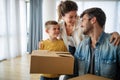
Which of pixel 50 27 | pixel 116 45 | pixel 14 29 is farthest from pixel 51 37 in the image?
pixel 14 29

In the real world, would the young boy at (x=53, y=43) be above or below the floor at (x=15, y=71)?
above

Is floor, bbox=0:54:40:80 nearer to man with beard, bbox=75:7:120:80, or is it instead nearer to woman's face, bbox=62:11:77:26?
woman's face, bbox=62:11:77:26

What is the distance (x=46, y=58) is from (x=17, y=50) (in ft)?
16.3

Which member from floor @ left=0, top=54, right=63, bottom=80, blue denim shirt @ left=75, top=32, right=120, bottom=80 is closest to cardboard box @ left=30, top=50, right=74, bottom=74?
blue denim shirt @ left=75, top=32, right=120, bottom=80

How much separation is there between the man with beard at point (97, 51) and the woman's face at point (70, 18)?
0.37 metres

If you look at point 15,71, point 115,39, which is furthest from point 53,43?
point 15,71

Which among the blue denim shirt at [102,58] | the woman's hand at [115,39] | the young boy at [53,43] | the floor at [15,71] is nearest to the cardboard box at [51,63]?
the blue denim shirt at [102,58]

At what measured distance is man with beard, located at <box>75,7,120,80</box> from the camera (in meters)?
1.51

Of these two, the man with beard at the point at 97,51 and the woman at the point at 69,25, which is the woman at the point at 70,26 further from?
the man with beard at the point at 97,51

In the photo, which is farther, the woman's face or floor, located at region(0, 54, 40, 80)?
floor, located at region(0, 54, 40, 80)

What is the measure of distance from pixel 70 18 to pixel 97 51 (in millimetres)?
554

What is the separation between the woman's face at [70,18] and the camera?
77.5 inches

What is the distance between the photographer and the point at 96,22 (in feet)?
5.15

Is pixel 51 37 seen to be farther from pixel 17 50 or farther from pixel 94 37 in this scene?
pixel 17 50
